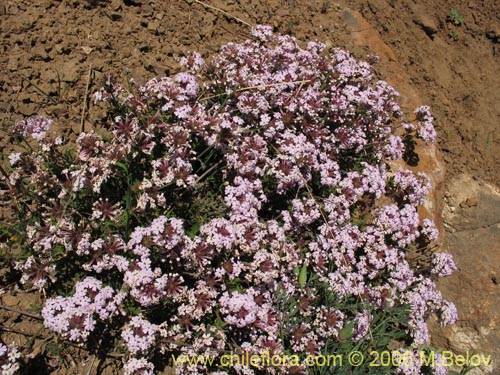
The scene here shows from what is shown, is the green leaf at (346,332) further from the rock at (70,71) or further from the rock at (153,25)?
the rock at (153,25)

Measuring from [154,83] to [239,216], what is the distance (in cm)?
182

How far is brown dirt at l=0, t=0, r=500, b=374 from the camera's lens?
17.1ft

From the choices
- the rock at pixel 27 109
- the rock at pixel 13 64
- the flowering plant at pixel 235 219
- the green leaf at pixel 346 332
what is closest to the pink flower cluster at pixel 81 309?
the flowering plant at pixel 235 219

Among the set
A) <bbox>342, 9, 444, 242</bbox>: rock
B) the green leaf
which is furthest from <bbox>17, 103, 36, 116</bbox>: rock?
<bbox>342, 9, 444, 242</bbox>: rock

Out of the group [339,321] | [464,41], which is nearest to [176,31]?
[339,321]

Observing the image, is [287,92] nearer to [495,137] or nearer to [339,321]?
[339,321]

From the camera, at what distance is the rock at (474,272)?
19.9 ft

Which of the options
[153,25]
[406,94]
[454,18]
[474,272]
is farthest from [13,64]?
[454,18]

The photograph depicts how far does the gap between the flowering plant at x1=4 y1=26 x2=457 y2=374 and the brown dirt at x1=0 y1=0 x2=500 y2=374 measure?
0.48 m

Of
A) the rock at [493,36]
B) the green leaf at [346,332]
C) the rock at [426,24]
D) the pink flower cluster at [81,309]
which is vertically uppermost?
the rock at [493,36]

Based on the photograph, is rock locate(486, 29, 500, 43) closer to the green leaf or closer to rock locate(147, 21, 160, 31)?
rock locate(147, 21, 160, 31)

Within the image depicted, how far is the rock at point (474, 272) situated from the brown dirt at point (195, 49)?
0.48 metres

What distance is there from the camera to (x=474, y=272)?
6449mm

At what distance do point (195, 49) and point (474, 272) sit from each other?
5.07 metres
